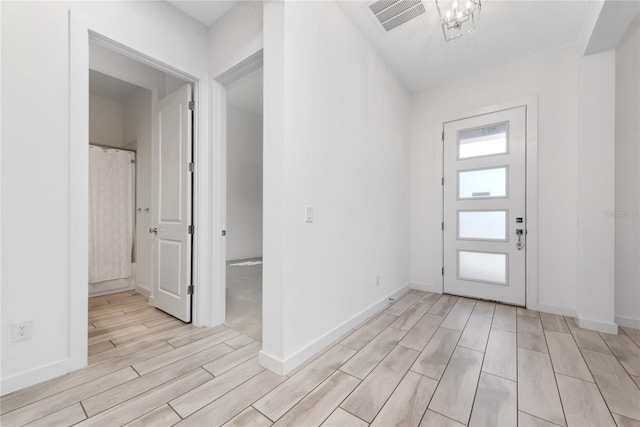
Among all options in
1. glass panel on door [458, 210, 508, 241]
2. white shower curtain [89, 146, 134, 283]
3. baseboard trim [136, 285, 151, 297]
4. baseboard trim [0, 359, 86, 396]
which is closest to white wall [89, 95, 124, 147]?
white shower curtain [89, 146, 134, 283]

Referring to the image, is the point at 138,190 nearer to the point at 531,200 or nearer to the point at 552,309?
the point at 531,200

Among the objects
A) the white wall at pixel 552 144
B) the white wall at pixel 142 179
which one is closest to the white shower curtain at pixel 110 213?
the white wall at pixel 142 179

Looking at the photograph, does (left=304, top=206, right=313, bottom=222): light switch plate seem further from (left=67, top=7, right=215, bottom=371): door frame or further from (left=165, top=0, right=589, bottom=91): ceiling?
(left=165, top=0, right=589, bottom=91): ceiling

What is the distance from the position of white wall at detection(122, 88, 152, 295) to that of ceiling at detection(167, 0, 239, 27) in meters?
1.69

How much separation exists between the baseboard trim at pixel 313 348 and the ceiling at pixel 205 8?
118 inches

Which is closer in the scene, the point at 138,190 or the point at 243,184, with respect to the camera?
the point at 138,190

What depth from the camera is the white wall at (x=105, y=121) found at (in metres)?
3.90

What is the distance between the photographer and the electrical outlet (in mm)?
1553

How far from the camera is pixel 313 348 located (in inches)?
79.4

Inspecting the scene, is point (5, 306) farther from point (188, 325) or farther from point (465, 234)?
point (465, 234)

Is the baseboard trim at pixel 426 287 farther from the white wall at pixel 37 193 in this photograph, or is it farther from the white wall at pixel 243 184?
the white wall at pixel 243 184

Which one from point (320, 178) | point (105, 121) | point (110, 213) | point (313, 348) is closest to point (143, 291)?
point (110, 213)

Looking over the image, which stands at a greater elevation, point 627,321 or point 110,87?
point 110,87

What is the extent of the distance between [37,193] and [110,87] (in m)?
2.98
